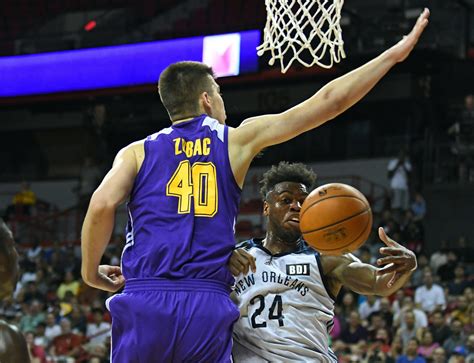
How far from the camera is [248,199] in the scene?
2055cm

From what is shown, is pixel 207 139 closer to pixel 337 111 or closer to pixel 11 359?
pixel 337 111

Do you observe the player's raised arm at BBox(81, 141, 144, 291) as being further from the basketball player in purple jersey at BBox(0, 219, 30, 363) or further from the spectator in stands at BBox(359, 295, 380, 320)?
the spectator in stands at BBox(359, 295, 380, 320)

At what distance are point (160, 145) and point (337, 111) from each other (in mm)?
722

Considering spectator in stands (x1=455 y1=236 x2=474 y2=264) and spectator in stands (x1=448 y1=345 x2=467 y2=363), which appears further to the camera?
spectator in stands (x1=455 y1=236 x2=474 y2=264)

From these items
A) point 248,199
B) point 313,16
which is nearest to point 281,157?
point 248,199

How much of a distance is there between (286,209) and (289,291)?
1.49 feet

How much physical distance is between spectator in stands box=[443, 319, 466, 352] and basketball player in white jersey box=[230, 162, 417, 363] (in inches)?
269

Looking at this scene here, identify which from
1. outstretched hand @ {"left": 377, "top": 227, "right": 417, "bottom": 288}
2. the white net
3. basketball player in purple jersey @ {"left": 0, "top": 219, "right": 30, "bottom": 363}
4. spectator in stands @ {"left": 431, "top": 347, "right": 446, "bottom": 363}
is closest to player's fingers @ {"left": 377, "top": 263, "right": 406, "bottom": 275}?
outstretched hand @ {"left": 377, "top": 227, "right": 417, "bottom": 288}

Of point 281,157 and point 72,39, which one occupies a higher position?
point 72,39

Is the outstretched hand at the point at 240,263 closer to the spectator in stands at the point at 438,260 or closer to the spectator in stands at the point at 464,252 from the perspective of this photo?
the spectator in stands at the point at 438,260

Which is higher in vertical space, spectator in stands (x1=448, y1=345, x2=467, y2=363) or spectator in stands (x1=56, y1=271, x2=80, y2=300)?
spectator in stands (x1=448, y1=345, x2=467, y2=363)

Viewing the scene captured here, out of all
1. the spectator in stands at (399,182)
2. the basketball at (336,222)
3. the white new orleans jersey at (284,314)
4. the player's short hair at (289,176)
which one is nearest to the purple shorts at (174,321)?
the basketball at (336,222)

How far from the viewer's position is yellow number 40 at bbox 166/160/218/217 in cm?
396

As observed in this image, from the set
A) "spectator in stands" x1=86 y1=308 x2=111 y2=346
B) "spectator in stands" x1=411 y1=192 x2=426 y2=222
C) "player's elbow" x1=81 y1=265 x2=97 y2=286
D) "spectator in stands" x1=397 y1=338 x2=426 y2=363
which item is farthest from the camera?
"spectator in stands" x1=411 y1=192 x2=426 y2=222
